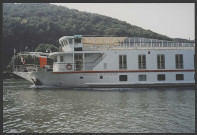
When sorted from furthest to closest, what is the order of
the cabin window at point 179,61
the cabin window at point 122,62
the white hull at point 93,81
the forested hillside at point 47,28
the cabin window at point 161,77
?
the forested hillside at point 47,28, the cabin window at point 179,61, the cabin window at point 161,77, the cabin window at point 122,62, the white hull at point 93,81

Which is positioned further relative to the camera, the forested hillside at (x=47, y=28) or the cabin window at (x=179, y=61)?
the forested hillside at (x=47, y=28)

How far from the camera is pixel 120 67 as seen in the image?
2027 centimetres

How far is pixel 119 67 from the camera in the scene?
20.2 m

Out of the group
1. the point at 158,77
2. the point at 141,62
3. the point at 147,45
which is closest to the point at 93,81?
the point at 141,62

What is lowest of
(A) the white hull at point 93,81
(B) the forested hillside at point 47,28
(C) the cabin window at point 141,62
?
(A) the white hull at point 93,81

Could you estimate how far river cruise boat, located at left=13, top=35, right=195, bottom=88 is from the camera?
64.6 ft

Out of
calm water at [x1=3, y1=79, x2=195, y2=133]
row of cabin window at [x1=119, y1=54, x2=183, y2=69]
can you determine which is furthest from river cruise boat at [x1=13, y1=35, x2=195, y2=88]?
calm water at [x1=3, y1=79, x2=195, y2=133]

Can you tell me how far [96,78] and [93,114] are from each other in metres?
10.2

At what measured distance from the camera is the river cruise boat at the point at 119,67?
19.7m

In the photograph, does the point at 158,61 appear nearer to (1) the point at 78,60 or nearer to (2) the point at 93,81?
(2) the point at 93,81

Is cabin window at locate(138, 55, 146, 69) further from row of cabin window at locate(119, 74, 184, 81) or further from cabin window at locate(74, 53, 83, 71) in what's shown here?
cabin window at locate(74, 53, 83, 71)

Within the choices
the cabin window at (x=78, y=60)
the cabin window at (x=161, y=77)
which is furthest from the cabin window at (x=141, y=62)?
the cabin window at (x=78, y=60)

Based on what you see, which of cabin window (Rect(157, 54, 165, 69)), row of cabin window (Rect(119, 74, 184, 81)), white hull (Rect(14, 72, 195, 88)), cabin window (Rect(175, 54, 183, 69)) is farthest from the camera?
cabin window (Rect(175, 54, 183, 69))

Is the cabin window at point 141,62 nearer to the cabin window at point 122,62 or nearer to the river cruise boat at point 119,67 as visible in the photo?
the river cruise boat at point 119,67
